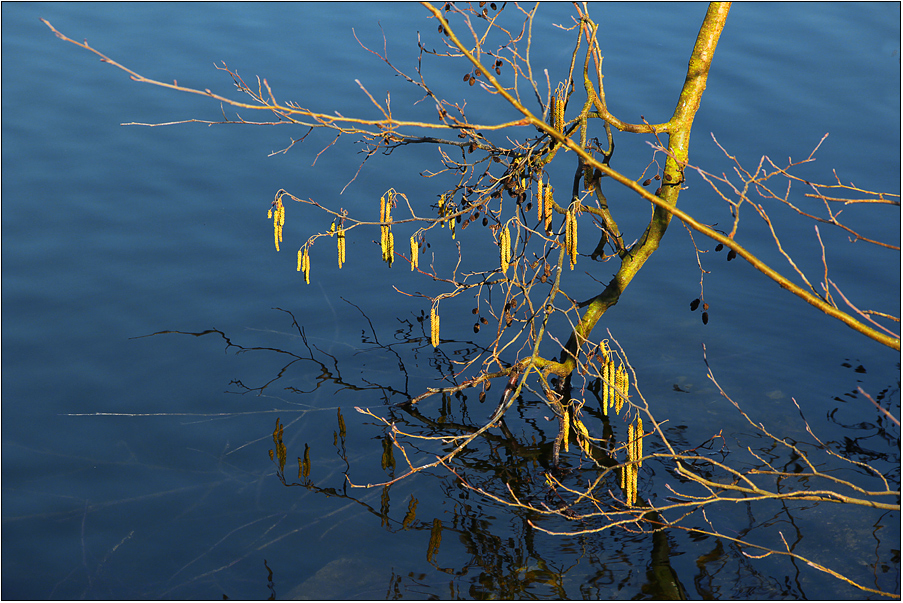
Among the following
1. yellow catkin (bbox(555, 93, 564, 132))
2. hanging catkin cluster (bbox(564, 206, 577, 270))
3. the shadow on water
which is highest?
yellow catkin (bbox(555, 93, 564, 132))

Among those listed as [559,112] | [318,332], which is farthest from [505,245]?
[318,332]

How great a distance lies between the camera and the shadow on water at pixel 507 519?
5531mm

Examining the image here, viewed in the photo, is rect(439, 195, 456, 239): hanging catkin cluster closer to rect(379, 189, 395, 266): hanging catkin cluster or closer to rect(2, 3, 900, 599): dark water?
rect(379, 189, 395, 266): hanging catkin cluster

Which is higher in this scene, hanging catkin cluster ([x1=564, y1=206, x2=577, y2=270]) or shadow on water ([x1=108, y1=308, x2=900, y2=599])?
hanging catkin cluster ([x1=564, y1=206, x2=577, y2=270])

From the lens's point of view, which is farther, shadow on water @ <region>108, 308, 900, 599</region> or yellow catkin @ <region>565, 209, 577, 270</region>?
shadow on water @ <region>108, 308, 900, 599</region>

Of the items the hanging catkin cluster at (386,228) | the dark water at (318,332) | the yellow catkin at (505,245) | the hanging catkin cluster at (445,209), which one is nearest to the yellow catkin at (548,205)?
the yellow catkin at (505,245)

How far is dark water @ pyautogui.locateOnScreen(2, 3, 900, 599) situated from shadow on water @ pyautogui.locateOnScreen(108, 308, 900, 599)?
0.02m

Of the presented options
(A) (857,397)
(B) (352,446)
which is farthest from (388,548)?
(A) (857,397)

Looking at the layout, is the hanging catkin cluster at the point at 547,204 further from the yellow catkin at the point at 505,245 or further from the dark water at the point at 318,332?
the dark water at the point at 318,332

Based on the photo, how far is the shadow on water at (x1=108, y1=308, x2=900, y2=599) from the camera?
5.53 metres

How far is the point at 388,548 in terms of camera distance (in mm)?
5910

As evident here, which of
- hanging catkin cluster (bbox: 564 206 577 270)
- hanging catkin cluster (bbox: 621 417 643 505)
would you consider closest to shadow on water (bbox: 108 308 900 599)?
hanging catkin cluster (bbox: 621 417 643 505)

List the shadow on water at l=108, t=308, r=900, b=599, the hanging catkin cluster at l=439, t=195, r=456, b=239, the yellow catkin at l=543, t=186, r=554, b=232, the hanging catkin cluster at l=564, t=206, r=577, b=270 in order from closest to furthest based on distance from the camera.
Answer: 1. the hanging catkin cluster at l=564, t=206, r=577, b=270
2. the yellow catkin at l=543, t=186, r=554, b=232
3. the shadow on water at l=108, t=308, r=900, b=599
4. the hanging catkin cluster at l=439, t=195, r=456, b=239

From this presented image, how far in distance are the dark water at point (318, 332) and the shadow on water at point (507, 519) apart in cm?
2
